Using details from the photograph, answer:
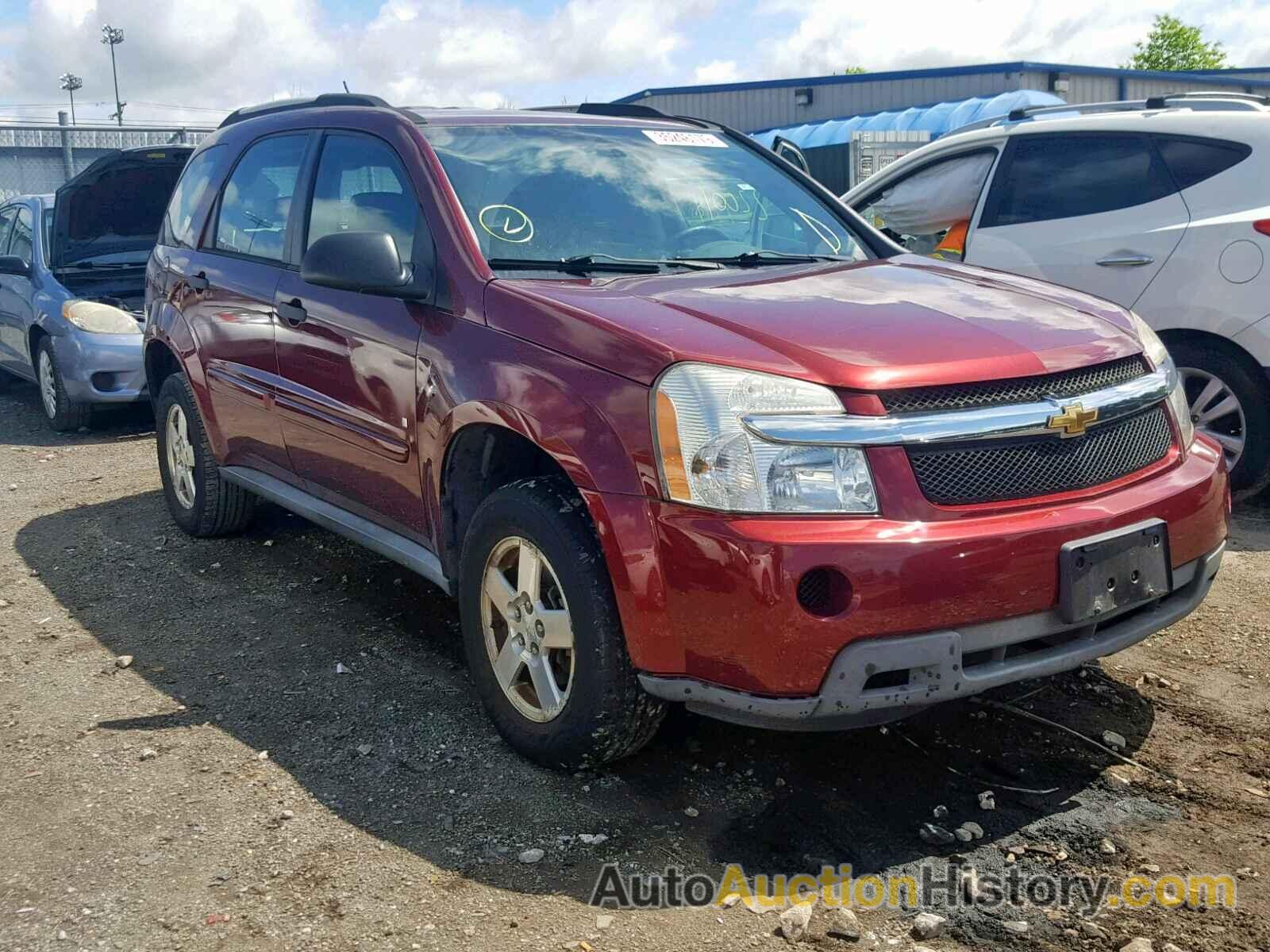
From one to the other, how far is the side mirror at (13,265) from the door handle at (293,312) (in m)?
5.17

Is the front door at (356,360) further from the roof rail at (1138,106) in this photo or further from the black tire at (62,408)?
the black tire at (62,408)

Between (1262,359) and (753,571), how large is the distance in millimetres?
3788

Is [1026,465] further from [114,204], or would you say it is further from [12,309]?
[12,309]

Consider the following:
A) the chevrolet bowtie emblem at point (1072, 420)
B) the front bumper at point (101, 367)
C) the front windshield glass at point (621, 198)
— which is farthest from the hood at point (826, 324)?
the front bumper at point (101, 367)

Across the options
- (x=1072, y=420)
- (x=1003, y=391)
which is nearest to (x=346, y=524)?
(x=1003, y=391)

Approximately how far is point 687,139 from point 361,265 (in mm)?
1473

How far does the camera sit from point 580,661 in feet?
10.2

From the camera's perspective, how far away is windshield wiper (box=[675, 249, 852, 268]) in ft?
A: 13.0

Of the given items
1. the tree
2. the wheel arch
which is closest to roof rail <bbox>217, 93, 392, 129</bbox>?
the wheel arch

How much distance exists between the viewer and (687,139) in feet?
14.9

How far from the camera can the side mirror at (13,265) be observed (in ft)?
28.2

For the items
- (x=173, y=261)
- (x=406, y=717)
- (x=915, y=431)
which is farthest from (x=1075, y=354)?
(x=173, y=261)

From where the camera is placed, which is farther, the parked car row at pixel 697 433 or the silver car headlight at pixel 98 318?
the silver car headlight at pixel 98 318

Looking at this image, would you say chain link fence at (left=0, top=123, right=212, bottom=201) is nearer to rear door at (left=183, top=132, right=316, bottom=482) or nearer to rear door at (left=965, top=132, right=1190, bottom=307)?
rear door at (left=183, top=132, right=316, bottom=482)
